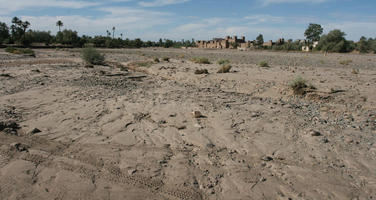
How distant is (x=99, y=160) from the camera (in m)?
4.40

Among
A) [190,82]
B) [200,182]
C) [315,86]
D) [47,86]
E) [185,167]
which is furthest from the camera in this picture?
[190,82]

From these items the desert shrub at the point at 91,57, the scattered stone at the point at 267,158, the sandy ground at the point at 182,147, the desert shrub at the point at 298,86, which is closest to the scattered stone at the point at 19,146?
the sandy ground at the point at 182,147

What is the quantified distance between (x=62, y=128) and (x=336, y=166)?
17.5 ft

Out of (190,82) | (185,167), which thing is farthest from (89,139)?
(190,82)

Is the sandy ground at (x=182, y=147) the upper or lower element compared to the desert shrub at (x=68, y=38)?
lower

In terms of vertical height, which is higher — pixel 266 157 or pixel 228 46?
pixel 228 46

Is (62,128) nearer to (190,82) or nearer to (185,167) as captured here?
(185,167)

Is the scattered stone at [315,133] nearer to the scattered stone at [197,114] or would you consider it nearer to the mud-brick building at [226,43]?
the scattered stone at [197,114]

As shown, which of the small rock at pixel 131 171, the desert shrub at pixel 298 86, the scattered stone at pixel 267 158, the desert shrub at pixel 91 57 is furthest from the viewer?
the desert shrub at pixel 91 57

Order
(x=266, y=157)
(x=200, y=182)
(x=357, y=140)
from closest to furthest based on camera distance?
(x=200, y=182) < (x=266, y=157) < (x=357, y=140)

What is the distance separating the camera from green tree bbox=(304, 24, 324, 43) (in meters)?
74.2

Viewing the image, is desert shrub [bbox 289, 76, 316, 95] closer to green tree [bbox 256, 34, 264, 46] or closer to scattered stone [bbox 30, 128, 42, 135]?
scattered stone [bbox 30, 128, 42, 135]

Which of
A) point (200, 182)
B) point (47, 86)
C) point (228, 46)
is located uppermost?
point (228, 46)

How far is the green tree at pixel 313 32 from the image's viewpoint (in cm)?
7419
